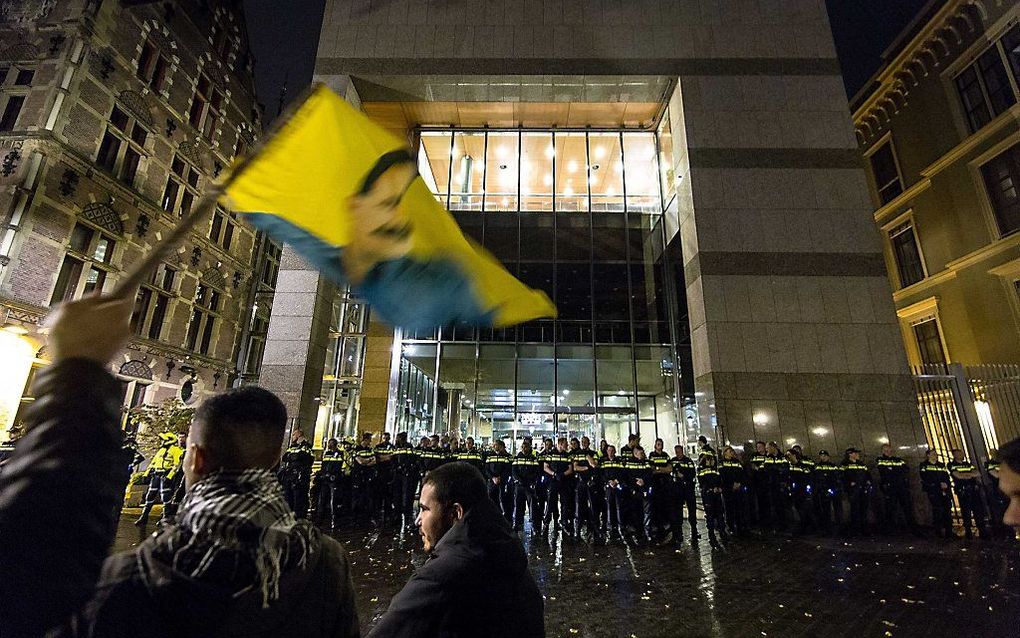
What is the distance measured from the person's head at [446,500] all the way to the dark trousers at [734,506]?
31.3ft

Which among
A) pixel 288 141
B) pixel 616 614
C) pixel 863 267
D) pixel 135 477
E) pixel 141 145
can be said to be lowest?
pixel 616 614

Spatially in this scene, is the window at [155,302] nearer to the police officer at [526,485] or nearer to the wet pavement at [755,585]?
the wet pavement at [755,585]

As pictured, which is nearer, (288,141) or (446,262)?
(288,141)

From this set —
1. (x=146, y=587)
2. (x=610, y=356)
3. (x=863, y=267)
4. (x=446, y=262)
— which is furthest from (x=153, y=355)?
(x=863, y=267)

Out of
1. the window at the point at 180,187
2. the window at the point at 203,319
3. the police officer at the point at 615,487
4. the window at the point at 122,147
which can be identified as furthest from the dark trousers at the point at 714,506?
the window at the point at 180,187

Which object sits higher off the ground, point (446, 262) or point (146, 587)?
point (446, 262)

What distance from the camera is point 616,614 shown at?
5.14 metres

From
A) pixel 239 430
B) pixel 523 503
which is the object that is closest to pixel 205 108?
pixel 523 503

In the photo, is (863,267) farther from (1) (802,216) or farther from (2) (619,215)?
(2) (619,215)

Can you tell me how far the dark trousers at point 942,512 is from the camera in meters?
10.1

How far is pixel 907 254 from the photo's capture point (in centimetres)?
2428

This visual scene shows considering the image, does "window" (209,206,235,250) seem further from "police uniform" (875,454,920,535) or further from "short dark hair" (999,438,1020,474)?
"short dark hair" (999,438,1020,474)

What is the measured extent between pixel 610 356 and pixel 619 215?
18.3ft

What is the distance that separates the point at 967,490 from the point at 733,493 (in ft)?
17.2
